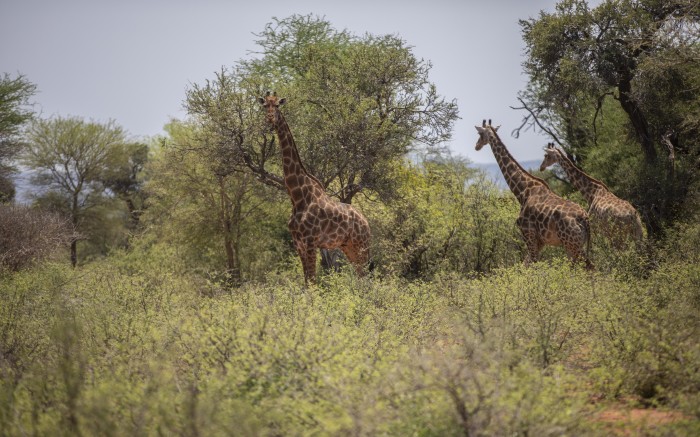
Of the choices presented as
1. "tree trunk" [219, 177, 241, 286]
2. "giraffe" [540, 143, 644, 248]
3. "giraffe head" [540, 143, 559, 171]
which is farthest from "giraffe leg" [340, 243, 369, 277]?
"tree trunk" [219, 177, 241, 286]

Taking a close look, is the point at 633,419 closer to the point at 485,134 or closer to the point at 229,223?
the point at 485,134

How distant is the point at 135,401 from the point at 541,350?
4.58 m

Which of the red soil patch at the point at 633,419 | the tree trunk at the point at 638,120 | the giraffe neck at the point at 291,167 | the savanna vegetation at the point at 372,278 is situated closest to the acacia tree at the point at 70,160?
the savanna vegetation at the point at 372,278

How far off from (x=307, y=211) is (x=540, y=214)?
482cm

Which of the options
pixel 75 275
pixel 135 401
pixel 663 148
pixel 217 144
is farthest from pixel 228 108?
pixel 663 148

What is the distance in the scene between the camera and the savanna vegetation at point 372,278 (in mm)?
5367

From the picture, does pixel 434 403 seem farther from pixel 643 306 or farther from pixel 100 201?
pixel 100 201

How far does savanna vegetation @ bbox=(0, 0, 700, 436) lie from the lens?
17.6 ft

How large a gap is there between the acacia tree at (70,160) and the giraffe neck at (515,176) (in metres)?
25.7

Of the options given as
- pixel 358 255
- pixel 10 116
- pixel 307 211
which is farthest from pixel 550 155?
pixel 10 116

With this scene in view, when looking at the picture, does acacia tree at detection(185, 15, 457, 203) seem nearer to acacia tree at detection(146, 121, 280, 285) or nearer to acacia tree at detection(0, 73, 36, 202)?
acacia tree at detection(146, 121, 280, 285)

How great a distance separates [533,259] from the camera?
13375 mm

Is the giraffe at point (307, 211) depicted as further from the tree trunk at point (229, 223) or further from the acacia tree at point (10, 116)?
the acacia tree at point (10, 116)

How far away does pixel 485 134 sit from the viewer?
47.4 feet
